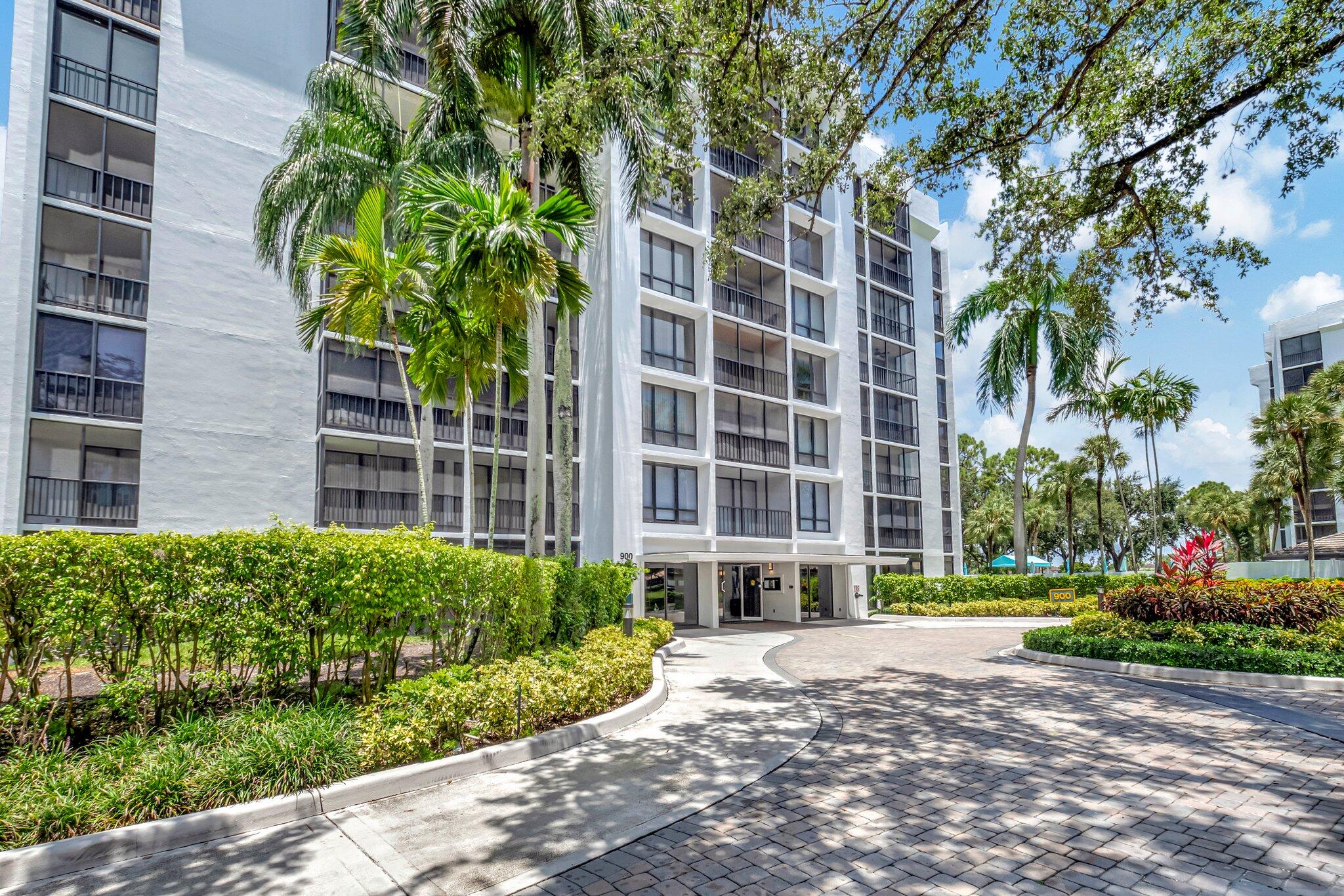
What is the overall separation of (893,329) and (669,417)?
59.7 ft

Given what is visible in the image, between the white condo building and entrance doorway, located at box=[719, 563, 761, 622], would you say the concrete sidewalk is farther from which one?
entrance doorway, located at box=[719, 563, 761, 622]

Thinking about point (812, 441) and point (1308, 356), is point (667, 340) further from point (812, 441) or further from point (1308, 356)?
point (1308, 356)

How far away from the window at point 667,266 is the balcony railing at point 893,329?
14.1m

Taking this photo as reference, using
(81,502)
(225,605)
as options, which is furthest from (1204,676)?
(81,502)

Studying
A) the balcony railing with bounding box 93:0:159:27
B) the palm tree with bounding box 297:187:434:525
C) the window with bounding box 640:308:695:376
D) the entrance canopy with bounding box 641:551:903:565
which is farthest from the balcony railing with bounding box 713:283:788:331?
the balcony railing with bounding box 93:0:159:27

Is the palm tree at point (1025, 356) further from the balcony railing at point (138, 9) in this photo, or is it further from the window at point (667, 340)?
the balcony railing at point (138, 9)

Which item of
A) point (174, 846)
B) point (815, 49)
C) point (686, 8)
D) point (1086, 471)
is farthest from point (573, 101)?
point (1086, 471)

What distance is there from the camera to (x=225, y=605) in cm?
689

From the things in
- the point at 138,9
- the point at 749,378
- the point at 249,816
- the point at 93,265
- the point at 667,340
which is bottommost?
the point at 249,816

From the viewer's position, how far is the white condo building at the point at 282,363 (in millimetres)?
20297

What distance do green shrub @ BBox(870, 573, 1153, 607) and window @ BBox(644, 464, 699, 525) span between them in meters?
11.4

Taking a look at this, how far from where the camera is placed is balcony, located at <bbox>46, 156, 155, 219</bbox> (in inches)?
806

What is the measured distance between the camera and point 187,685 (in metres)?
7.38

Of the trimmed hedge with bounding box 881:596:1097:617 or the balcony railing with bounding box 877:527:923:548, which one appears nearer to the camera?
the trimmed hedge with bounding box 881:596:1097:617
